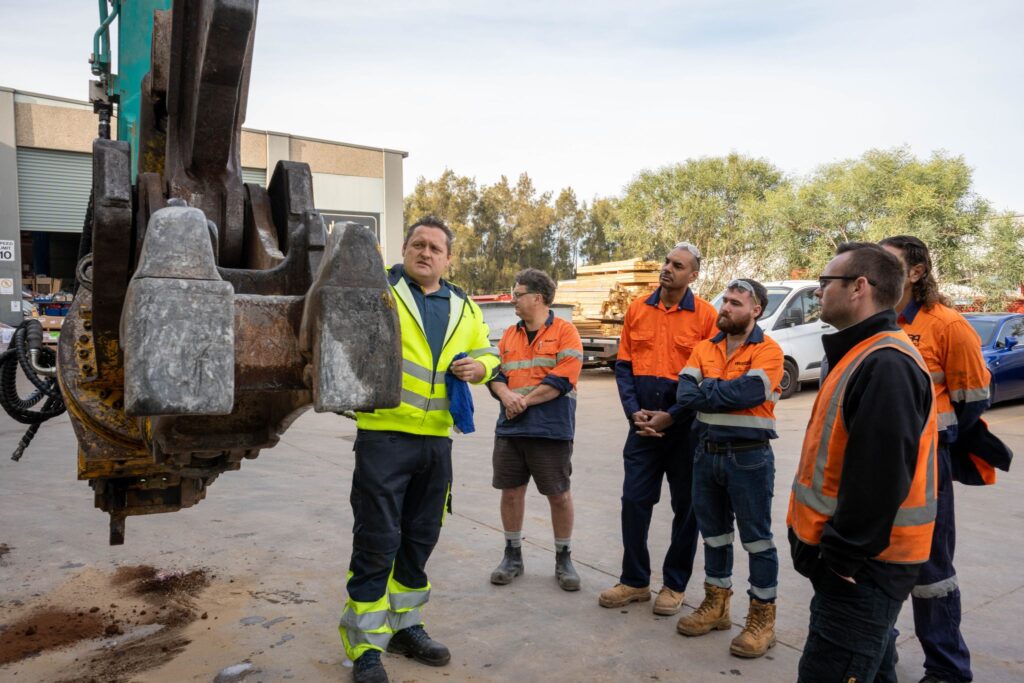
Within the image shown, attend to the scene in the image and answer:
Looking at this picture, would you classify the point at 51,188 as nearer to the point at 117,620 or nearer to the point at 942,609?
the point at 117,620

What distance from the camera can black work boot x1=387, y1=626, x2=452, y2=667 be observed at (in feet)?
10.8

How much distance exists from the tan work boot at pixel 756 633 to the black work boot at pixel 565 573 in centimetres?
94

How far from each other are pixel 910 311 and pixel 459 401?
197 centimetres

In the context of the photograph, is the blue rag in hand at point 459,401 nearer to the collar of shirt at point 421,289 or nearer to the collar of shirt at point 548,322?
the collar of shirt at point 421,289

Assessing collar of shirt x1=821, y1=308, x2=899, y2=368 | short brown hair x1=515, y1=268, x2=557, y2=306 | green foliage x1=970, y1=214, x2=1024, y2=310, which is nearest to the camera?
collar of shirt x1=821, y1=308, x2=899, y2=368

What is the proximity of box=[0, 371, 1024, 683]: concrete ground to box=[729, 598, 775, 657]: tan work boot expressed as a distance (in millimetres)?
51

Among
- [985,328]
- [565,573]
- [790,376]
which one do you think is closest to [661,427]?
[565,573]

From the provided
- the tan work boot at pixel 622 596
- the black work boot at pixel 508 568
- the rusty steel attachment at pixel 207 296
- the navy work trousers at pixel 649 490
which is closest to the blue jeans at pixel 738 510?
the navy work trousers at pixel 649 490

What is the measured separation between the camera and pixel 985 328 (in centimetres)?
1144

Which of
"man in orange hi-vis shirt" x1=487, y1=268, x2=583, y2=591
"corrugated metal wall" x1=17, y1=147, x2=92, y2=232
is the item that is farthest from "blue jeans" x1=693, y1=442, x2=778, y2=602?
"corrugated metal wall" x1=17, y1=147, x2=92, y2=232

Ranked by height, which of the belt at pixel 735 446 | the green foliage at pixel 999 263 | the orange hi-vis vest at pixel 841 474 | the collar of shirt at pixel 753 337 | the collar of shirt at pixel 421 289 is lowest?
the belt at pixel 735 446

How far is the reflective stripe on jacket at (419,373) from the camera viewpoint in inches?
128

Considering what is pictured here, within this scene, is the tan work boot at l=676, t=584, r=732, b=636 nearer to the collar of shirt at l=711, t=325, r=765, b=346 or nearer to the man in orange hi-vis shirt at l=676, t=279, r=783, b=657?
the man in orange hi-vis shirt at l=676, t=279, r=783, b=657

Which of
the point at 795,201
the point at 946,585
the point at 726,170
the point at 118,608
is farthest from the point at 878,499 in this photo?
the point at 726,170
